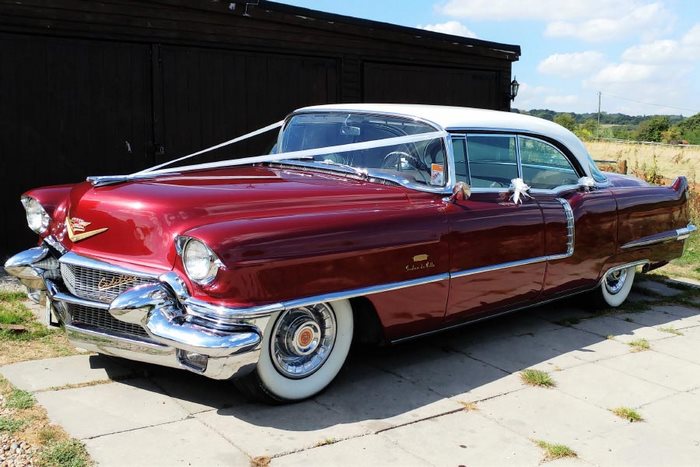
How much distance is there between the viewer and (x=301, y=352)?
364 cm

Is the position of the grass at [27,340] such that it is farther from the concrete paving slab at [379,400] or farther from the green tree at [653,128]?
the green tree at [653,128]

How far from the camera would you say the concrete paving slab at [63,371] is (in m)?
3.75

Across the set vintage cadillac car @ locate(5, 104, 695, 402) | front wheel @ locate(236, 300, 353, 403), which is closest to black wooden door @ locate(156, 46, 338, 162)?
vintage cadillac car @ locate(5, 104, 695, 402)

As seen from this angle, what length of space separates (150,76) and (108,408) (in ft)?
17.0

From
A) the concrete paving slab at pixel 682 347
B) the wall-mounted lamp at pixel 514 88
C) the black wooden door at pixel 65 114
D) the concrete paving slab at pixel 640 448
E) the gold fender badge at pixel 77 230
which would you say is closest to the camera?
the concrete paving slab at pixel 640 448

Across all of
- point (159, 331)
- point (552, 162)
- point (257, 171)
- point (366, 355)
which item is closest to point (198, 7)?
point (257, 171)

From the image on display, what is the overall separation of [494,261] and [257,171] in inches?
63.6

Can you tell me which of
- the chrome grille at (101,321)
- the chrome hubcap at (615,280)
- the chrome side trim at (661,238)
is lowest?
the chrome hubcap at (615,280)

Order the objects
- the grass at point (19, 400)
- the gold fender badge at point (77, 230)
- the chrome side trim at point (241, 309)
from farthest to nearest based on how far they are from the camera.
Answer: the gold fender badge at point (77, 230), the grass at point (19, 400), the chrome side trim at point (241, 309)

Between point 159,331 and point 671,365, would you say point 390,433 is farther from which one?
point 671,365

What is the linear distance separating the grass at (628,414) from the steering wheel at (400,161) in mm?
1766

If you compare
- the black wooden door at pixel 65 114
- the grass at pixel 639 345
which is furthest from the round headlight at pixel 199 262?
the black wooden door at pixel 65 114

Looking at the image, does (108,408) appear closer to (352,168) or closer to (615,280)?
(352,168)

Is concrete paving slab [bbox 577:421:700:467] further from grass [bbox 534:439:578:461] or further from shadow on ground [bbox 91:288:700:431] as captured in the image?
shadow on ground [bbox 91:288:700:431]
